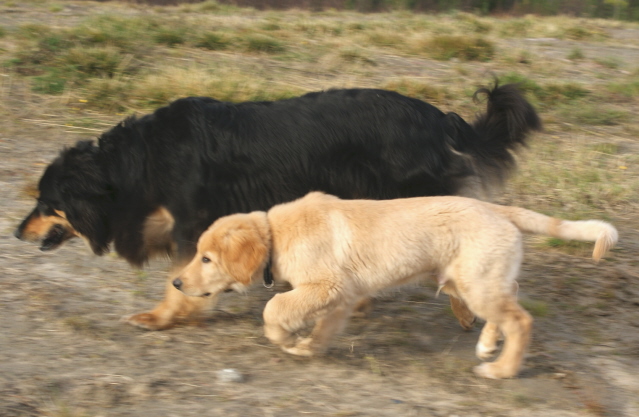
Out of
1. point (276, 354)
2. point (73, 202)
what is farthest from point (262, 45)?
point (276, 354)

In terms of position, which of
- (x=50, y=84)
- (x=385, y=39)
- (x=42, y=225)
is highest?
(x=385, y=39)

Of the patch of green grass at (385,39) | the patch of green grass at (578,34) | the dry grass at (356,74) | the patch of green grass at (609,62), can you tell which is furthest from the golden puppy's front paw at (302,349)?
the patch of green grass at (578,34)

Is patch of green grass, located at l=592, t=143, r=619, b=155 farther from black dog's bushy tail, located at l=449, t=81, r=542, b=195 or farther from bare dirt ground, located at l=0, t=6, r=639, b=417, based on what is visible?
black dog's bushy tail, located at l=449, t=81, r=542, b=195

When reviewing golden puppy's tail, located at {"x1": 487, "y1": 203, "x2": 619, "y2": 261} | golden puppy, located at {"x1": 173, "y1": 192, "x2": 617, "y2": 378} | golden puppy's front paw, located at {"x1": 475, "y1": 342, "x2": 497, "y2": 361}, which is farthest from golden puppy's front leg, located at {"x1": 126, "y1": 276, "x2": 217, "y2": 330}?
golden puppy's tail, located at {"x1": 487, "y1": 203, "x2": 619, "y2": 261}

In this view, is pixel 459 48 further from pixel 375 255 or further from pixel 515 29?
pixel 375 255

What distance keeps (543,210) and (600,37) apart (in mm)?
12203

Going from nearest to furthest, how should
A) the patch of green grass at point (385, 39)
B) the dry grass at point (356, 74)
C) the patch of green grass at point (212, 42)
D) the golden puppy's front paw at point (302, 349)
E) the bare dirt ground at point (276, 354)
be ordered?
the bare dirt ground at point (276, 354) < the golden puppy's front paw at point (302, 349) < the dry grass at point (356, 74) < the patch of green grass at point (212, 42) < the patch of green grass at point (385, 39)

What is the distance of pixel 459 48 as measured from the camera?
12391mm

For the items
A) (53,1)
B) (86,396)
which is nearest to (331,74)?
(86,396)

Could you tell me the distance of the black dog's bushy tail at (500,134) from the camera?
467 cm

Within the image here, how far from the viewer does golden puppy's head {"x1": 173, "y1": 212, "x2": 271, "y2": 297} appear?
12.3 ft

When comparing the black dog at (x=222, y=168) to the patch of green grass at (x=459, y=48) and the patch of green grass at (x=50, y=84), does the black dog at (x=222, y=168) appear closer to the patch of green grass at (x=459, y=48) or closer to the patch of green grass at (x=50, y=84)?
the patch of green grass at (x=50, y=84)

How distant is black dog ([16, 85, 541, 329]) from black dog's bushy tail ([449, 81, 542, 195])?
11 centimetres

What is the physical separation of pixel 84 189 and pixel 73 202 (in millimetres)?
117
